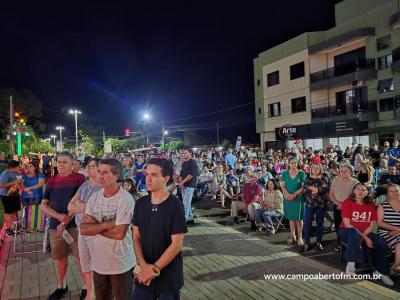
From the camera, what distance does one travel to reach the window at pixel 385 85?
25.0m

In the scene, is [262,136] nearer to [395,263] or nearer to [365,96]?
[365,96]

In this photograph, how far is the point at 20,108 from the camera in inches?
2189

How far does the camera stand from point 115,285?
3.47 m

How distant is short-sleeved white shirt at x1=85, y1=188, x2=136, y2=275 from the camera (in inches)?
134

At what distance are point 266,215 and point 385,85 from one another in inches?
871

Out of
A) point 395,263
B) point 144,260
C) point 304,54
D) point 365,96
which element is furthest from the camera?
point 304,54

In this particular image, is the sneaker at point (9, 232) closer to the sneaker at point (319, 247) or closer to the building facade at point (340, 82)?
the sneaker at point (319, 247)

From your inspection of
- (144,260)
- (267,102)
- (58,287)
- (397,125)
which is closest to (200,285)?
(58,287)

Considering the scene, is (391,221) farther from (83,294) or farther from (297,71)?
(297,71)

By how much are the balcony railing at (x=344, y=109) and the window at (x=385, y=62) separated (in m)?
2.65

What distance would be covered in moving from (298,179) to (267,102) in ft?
101

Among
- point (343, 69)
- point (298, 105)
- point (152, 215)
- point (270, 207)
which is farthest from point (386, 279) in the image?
point (298, 105)

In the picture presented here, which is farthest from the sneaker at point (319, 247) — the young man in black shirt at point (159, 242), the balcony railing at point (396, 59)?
the balcony railing at point (396, 59)

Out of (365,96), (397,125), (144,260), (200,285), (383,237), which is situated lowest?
(200,285)
